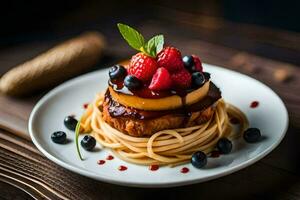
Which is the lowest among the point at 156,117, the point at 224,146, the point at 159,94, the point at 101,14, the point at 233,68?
the point at 101,14

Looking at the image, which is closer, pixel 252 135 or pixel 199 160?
pixel 199 160

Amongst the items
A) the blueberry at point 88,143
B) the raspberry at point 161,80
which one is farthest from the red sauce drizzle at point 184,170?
the blueberry at point 88,143

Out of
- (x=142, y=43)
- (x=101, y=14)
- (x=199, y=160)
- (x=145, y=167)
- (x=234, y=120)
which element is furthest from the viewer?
(x=101, y=14)

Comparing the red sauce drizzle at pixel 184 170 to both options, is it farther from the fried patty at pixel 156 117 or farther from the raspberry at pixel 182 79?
the raspberry at pixel 182 79

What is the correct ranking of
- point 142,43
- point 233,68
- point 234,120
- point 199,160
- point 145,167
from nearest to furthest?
point 199,160, point 145,167, point 142,43, point 234,120, point 233,68

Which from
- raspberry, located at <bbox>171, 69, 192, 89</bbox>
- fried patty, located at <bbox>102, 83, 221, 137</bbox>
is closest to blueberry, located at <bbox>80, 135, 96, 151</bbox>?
fried patty, located at <bbox>102, 83, 221, 137</bbox>

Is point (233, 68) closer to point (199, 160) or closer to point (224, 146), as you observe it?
point (224, 146)

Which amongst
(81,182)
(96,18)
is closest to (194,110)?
(81,182)

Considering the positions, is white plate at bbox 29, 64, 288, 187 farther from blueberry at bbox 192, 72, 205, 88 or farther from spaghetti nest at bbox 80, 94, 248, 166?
blueberry at bbox 192, 72, 205, 88

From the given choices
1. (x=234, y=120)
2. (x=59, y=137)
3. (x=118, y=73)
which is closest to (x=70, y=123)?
(x=59, y=137)
